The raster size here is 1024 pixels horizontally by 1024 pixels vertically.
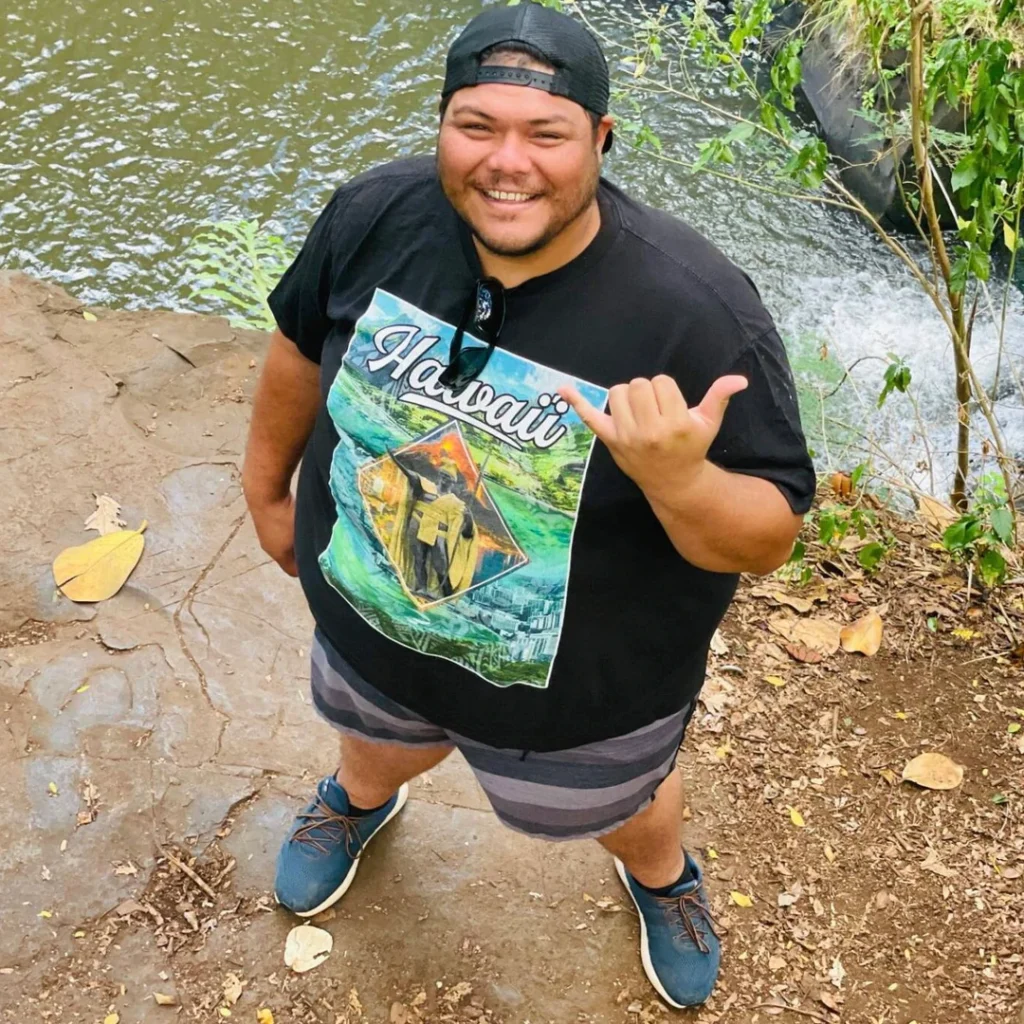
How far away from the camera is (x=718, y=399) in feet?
4.03

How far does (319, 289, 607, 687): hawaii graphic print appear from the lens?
1444 millimetres

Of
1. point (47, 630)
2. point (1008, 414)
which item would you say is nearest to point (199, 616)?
point (47, 630)

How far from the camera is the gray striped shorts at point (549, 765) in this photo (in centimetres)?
175

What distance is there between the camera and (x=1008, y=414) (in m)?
5.15

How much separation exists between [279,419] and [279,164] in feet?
15.6

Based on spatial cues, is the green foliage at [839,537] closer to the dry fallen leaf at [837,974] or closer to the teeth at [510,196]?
the dry fallen leaf at [837,974]

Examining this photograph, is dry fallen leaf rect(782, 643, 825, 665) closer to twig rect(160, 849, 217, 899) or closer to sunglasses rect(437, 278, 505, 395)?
twig rect(160, 849, 217, 899)

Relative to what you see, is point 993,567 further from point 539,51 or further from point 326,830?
point 539,51

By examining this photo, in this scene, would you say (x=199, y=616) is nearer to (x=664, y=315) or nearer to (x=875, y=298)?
(x=664, y=315)

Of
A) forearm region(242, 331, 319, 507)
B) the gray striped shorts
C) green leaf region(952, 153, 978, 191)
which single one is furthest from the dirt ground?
green leaf region(952, 153, 978, 191)

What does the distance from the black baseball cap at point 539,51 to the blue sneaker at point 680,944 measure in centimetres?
161

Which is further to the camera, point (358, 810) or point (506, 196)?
point (358, 810)

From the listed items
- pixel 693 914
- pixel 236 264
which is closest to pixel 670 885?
pixel 693 914

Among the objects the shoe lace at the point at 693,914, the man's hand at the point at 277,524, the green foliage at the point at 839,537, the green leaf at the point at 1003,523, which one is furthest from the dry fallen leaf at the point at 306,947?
the green leaf at the point at 1003,523
